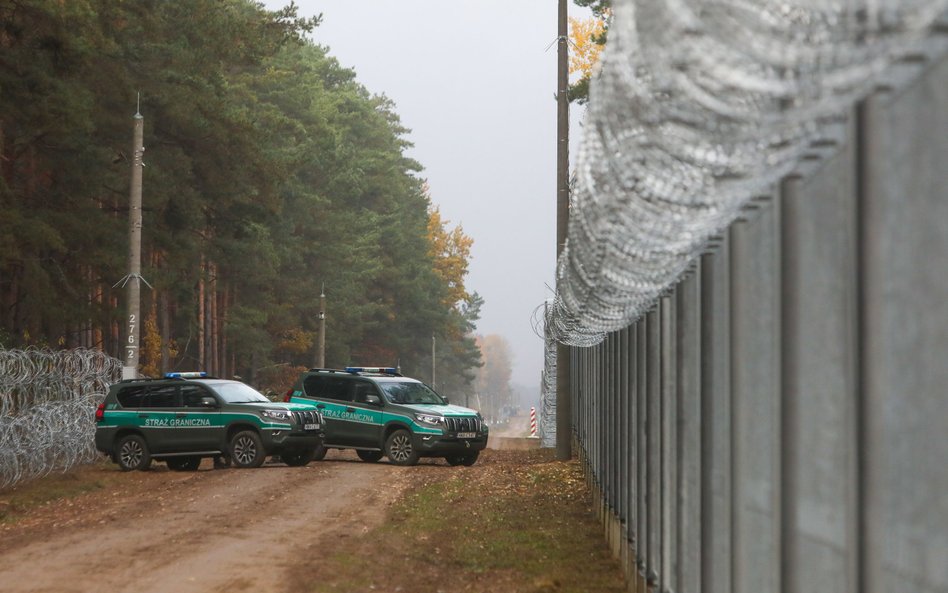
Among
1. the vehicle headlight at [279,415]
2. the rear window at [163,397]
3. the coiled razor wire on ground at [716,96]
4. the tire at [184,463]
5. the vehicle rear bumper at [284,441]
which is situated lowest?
the tire at [184,463]

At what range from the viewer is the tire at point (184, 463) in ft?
81.9

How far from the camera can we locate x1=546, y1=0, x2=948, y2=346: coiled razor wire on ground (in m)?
2.44

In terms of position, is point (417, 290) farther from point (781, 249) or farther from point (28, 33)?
point (781, 249)

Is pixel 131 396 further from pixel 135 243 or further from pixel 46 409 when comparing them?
pixel 135 243

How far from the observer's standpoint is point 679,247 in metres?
5.55

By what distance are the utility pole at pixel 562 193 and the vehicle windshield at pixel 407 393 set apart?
2.32 metres

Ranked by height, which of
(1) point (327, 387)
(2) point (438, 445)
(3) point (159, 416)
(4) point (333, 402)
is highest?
(1) point (327, 387)

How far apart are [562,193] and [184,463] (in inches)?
344

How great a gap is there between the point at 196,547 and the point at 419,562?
2199 mm

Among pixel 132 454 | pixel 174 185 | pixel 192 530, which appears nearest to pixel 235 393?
pixel 132 454

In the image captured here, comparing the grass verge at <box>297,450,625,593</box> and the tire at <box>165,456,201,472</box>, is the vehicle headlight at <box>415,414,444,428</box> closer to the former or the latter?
the tire at <box>165,456,201,472</box>

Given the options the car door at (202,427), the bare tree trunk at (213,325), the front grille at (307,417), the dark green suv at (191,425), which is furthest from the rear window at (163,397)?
the bare tree trunk at (213,325)

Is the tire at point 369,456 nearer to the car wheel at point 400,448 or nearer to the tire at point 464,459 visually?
the car wheel at point 400,448

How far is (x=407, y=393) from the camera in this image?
26.2 m
